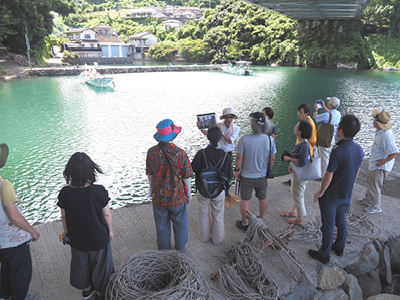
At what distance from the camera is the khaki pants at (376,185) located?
4.00m

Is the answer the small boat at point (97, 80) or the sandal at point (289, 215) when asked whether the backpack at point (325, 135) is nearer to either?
the sandal at point (289, 215)

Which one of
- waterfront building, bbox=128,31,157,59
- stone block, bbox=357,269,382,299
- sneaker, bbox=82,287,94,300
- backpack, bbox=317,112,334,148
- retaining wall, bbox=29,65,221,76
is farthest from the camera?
waterfront building, bbox=128,31,157,59

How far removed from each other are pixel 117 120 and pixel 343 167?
460 inches

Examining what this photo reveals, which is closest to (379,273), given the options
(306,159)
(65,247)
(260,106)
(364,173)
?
(306,159)

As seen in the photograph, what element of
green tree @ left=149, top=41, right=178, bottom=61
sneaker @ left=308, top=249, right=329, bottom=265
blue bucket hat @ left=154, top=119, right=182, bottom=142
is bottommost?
sneaker @ left=308, top=249, right=329, bottom=265

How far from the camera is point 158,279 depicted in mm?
2572

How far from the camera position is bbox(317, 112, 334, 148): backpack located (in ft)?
15.6

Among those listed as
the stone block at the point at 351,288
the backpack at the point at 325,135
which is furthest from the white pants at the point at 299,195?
the backpack at the point at 325,135

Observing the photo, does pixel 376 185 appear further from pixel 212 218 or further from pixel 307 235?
pixel 212 218

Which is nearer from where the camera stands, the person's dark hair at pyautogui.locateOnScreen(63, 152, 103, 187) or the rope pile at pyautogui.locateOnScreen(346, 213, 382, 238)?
the person's dark hair at pyautogui.locateOnScreen(63, 152, 103, 187)

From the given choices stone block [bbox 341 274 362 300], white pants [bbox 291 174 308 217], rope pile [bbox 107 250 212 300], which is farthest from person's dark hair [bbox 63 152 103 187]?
stone block [bbox 341 274 362 300]

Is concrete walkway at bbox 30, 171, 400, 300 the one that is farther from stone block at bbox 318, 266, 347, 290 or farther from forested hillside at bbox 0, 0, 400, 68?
forested hillside at bbox 0, 0, 400, 68

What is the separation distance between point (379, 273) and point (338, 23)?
154ft

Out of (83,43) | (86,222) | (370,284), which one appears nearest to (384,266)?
(370,284)
